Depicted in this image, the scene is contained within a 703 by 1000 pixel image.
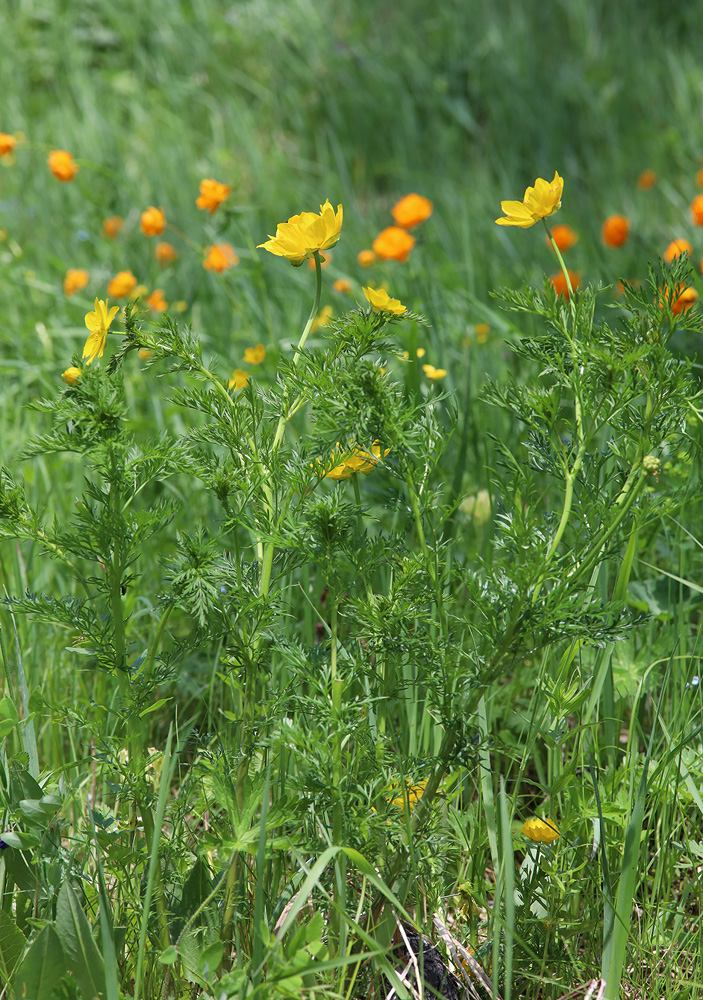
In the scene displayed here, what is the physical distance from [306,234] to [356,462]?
0.28 metres

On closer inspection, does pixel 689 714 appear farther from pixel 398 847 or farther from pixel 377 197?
pixel 377 197

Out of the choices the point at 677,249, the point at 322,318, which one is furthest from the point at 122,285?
the point at 677,249

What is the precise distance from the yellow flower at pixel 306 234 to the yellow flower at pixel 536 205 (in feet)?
0.69

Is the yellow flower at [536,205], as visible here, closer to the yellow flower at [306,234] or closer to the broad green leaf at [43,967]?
the yellow flower at [306,234]

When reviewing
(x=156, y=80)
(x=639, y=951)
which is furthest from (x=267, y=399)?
(x=156, y=80)

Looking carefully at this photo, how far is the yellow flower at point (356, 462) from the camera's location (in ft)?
3.28

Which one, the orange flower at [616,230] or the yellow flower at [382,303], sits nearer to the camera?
the yellow flower at [382,303]

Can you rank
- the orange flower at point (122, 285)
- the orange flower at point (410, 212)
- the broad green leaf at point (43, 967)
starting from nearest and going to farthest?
the broad green leaf at point (43, 967) → the orange flower at point (122, 285) → the orange flower at point (410, 212)

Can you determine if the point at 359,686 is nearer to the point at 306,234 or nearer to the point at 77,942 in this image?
the point at 77,942

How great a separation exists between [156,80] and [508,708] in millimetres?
5279

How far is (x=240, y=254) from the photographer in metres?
3.21

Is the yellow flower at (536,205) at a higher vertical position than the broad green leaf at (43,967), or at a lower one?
higher

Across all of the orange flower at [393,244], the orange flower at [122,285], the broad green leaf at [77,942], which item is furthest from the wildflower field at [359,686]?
the orange flower at [393,244]

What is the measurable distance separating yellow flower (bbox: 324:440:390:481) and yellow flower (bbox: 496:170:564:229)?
12.8 inches
